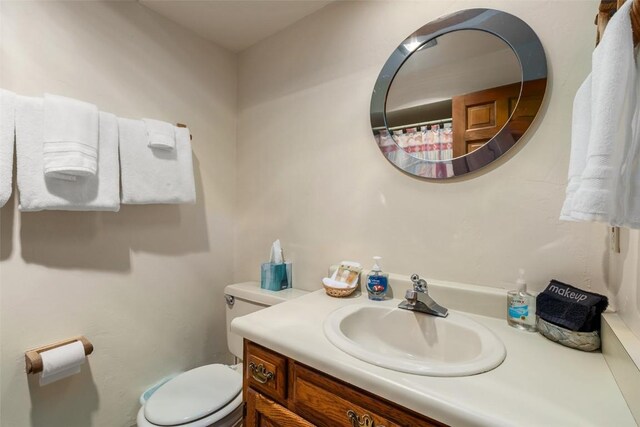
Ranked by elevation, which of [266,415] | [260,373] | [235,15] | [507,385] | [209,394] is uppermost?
[235,15]

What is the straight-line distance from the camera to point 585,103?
56 cm

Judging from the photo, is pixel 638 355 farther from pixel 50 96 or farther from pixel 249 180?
pixel 50 96

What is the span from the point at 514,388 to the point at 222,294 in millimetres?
1511

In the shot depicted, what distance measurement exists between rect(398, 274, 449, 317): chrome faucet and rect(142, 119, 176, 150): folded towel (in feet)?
4.03

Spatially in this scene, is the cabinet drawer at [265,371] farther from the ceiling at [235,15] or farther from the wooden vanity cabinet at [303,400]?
the ceiling at [235,15]

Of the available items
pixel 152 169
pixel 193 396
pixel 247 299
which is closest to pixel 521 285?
pixel 247 299

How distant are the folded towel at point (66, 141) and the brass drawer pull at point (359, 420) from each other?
1.17m

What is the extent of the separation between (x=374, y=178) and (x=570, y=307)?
74 cm

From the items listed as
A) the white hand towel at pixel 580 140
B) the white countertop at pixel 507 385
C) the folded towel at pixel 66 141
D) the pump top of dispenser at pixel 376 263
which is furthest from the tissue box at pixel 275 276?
the white hand towel at pixel 580 140

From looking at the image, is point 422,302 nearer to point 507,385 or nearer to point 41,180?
point 507,385

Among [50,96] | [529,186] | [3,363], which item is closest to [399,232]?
[529,186]

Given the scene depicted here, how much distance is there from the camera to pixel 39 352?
1.06 metres

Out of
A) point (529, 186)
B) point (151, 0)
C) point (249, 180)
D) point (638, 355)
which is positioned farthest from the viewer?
point (249, 180)

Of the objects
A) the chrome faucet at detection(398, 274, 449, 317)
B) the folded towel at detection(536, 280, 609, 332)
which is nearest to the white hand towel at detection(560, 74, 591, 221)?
the folded towel at detection(536, 280, 609, 332)
